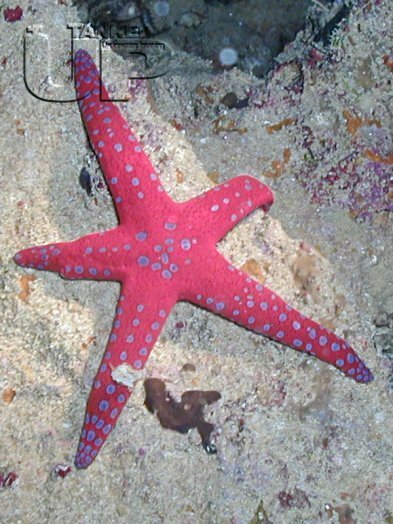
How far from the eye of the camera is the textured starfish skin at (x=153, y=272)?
11.8 ft

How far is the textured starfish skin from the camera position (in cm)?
361

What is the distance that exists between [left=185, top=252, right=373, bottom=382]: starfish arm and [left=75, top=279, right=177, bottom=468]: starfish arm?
289 millimetres

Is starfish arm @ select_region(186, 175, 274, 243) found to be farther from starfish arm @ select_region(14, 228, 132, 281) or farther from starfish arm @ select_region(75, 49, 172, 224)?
starfish arm @ select_region(14, 228, 132, 281)

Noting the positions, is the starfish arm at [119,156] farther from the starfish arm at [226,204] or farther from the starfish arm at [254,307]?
the starfish arm at [254,307]

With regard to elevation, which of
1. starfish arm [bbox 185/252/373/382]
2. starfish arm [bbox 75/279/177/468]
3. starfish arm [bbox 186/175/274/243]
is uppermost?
starfish arm [bbox 186/175/274/243]

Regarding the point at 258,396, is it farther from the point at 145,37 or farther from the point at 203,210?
the point at 145,37

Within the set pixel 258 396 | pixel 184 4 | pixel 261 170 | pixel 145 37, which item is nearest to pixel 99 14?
pixel 145 37

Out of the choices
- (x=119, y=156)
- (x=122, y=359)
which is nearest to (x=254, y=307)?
(x=122, y=359)

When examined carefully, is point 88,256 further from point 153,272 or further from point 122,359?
point 122,359

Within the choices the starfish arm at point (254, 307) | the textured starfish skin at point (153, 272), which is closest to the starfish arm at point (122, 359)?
the textured starfish skin at point (153, 272)

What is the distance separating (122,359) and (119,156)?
1.43 m

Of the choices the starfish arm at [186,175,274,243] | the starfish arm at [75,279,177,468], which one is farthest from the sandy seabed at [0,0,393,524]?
the starfish arm at [186,175,274,243]

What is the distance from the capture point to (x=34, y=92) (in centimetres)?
439

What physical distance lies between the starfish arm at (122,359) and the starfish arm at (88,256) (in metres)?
0.21
